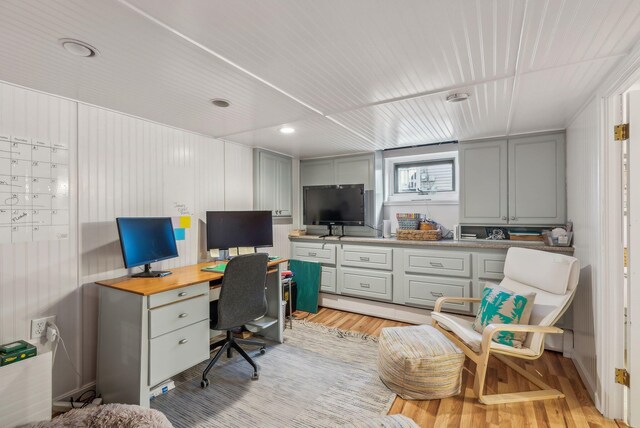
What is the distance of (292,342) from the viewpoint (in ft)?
9.88

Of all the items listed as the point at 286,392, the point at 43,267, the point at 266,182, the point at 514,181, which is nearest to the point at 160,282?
the point at 43,267

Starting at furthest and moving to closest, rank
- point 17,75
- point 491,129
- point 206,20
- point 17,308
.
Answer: point 491,129 → point 17,308 → point 17,75 → point 206,20

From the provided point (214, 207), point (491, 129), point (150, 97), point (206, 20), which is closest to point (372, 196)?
point (491, 129)

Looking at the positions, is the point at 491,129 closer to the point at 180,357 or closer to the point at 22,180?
the point at 180,357

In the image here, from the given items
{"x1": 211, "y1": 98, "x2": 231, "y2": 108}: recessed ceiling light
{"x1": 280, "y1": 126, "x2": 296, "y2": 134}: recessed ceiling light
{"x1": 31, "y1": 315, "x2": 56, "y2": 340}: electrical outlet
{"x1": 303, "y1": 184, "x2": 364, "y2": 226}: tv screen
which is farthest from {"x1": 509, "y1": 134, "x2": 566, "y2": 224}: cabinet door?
{"x1": 31, "y1": 315, "x2": 56, "y2": 340}: electrical outlet

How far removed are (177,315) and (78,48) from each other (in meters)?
1.70

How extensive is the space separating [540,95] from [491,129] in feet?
2.94

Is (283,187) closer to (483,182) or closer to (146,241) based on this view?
(146,241)

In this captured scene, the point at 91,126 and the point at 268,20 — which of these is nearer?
the point at 268,20

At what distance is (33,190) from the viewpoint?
6.31ft

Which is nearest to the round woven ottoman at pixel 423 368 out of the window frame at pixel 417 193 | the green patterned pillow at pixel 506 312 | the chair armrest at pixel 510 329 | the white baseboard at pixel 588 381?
the chair armrest at pixel 510 329

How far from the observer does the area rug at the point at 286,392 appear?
6.29ft

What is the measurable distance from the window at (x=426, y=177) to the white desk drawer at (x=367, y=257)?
106cm

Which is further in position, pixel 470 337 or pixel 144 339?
pixel 470 337
